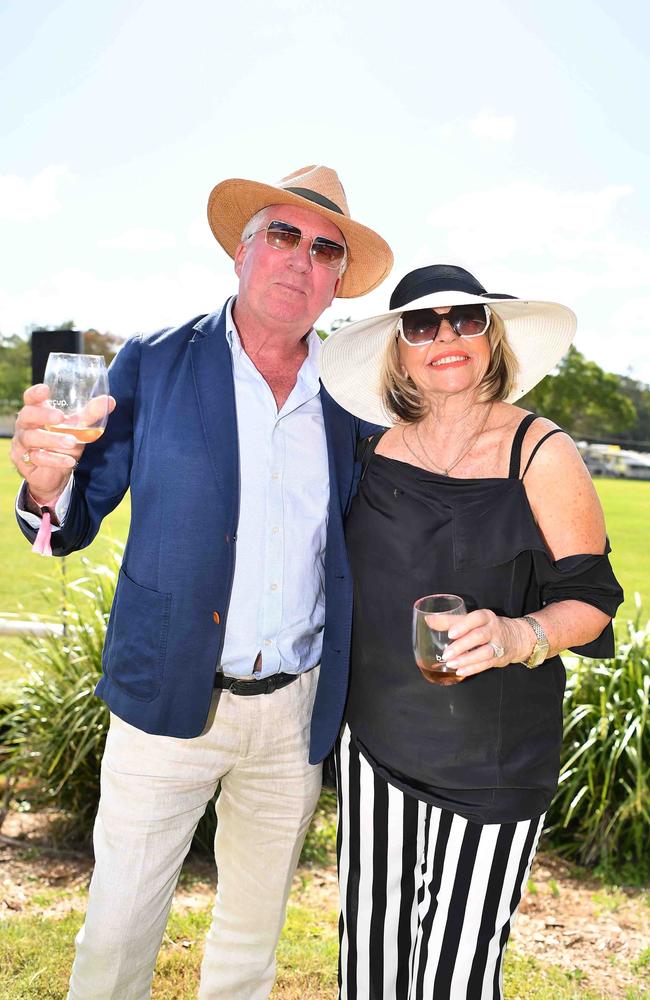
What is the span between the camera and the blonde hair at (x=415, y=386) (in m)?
2.30

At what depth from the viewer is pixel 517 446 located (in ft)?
6.97

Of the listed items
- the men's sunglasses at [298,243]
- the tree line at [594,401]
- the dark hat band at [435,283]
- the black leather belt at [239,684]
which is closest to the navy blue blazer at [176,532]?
the black leather belt at [239,684]

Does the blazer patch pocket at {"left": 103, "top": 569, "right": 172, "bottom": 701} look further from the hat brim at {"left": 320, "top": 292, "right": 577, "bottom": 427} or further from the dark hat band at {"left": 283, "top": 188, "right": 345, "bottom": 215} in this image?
the dark hat band at {"left": 283, "top": 188, "right": 345, "bottom": 215}

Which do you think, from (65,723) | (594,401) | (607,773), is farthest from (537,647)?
(594,401)

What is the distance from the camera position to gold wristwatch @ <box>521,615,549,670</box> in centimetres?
196

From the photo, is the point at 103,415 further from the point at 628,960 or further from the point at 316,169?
the point at 628,960

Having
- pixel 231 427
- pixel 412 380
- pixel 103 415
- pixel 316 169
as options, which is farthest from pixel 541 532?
pixel 316 169

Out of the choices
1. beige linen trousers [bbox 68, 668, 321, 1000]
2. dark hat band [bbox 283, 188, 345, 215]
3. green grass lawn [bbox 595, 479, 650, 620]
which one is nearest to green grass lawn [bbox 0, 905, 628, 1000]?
beige linen trousers [bbox 68, 668, 321, 1000]

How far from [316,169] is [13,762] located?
3.36m

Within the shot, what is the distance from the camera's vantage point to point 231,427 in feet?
7.63

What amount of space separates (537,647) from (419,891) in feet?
2.49

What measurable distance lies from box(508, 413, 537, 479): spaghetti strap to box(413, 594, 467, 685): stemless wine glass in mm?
434

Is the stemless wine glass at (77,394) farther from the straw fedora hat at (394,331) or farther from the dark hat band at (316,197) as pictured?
the dark hat band at (316,197)

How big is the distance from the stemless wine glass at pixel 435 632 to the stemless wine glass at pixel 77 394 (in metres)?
0.85
